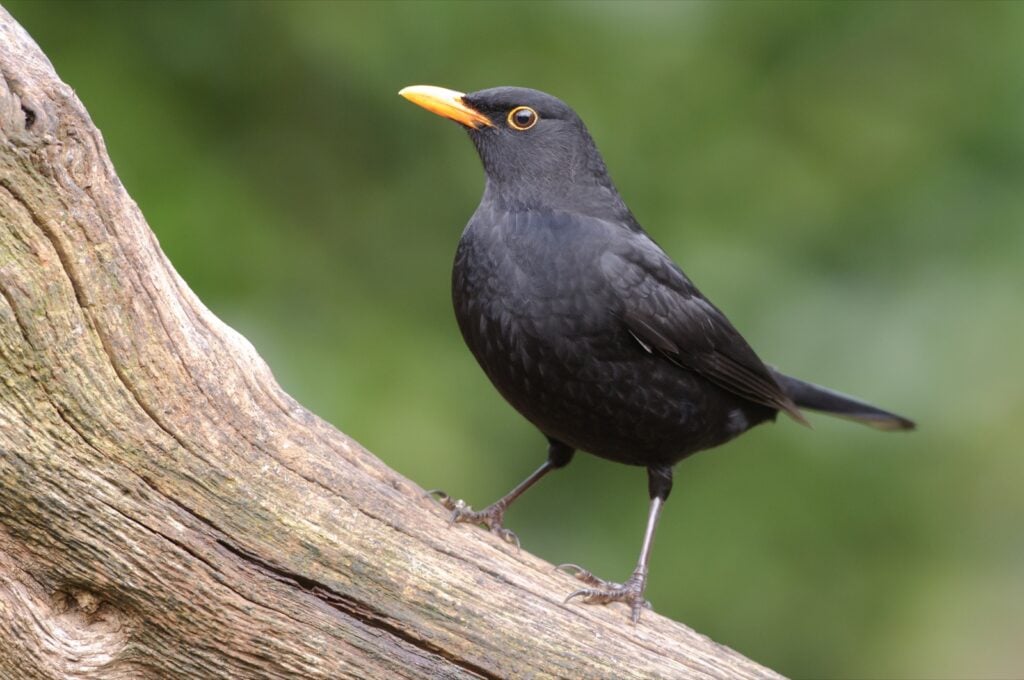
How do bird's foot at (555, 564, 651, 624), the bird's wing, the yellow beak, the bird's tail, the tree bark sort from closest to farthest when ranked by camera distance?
the tree bark, bird's foot at (555, 564, 651, 624), the bird's wing, the yellow beak, the bird's tail

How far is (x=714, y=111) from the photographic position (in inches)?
175

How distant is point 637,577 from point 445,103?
1653mm

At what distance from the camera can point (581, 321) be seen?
3.81 meters

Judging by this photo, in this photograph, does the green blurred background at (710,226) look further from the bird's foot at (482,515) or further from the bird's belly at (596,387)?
the bird's belly at (596,387)

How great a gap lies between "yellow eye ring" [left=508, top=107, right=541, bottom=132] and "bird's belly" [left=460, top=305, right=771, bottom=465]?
A: 0.81 metres

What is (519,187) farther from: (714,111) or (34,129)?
(34,129)

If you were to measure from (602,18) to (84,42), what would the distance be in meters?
1.69

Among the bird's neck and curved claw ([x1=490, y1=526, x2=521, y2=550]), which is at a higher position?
the bird's neck

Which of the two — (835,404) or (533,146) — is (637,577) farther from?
(533,146)

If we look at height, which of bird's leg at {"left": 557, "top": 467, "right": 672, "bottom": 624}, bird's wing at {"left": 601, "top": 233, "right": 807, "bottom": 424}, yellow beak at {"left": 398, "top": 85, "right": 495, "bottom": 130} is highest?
yellow beak at {"left": 398, "top": 85, "right": 495, "bottom": 130}

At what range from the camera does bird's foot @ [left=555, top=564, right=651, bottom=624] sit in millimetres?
3615

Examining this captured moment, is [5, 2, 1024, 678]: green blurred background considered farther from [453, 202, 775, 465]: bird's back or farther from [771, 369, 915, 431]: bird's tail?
[453, 202, 775, 465]: bird's back

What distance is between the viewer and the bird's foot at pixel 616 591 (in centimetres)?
362

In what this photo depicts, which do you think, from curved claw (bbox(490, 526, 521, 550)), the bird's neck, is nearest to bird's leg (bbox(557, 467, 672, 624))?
curved claw (bbox(490, 526, 521, 550))
